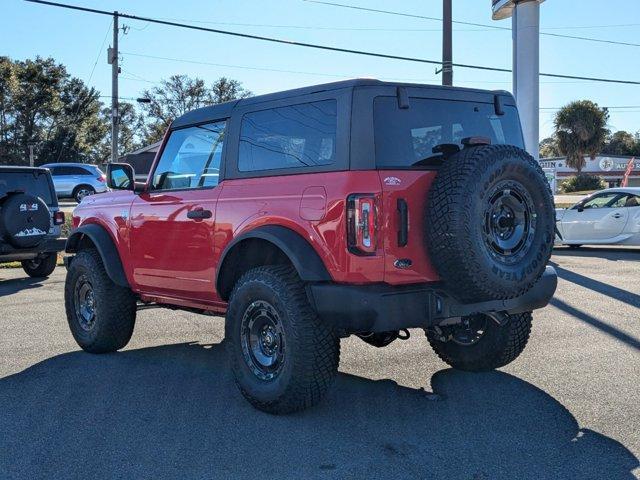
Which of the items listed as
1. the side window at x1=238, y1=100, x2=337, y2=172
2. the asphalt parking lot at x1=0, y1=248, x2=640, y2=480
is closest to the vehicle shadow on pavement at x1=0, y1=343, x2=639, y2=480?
the asphalt parking lot at x1=0, y1=248, x2=640, y2=480

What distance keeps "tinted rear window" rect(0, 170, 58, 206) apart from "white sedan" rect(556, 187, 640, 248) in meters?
10.2

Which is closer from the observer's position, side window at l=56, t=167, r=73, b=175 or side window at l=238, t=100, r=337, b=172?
side window at l=238, t=100, r=337, b=172

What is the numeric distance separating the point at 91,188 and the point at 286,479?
27120mm

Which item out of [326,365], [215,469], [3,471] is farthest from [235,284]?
[3,471]

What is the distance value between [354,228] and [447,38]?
14.3 meters

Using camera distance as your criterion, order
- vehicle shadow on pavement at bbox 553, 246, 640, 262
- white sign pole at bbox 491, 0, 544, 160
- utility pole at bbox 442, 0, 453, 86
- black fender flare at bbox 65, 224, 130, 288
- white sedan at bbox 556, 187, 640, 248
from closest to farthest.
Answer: black fender flare at bbox 65, 224, 130, 288 < vehicle shadow on pavement at bbox 553, 246, 640, 262 < white sedan at bbox 556, 187, 640, 248 < white sign pole at bbox 491, 0, 544, 160 < utility pole at bbox 442, 0, 453, 86

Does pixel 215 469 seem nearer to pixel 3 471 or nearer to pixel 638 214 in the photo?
pixel 3 471

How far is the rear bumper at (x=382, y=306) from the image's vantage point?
3.83 m

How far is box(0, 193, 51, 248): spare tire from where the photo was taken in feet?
33.4

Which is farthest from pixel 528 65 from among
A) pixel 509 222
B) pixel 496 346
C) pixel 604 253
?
pixel 509 222

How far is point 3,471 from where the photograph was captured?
139 inches

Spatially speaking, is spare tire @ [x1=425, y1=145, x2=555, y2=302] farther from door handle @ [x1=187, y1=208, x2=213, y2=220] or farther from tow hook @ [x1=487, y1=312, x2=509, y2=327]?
door handle @ [x1=187, y1=208, x2=213, y2=220]

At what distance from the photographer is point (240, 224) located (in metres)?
4.61

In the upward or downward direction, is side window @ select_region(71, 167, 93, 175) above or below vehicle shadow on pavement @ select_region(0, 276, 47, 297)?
above
